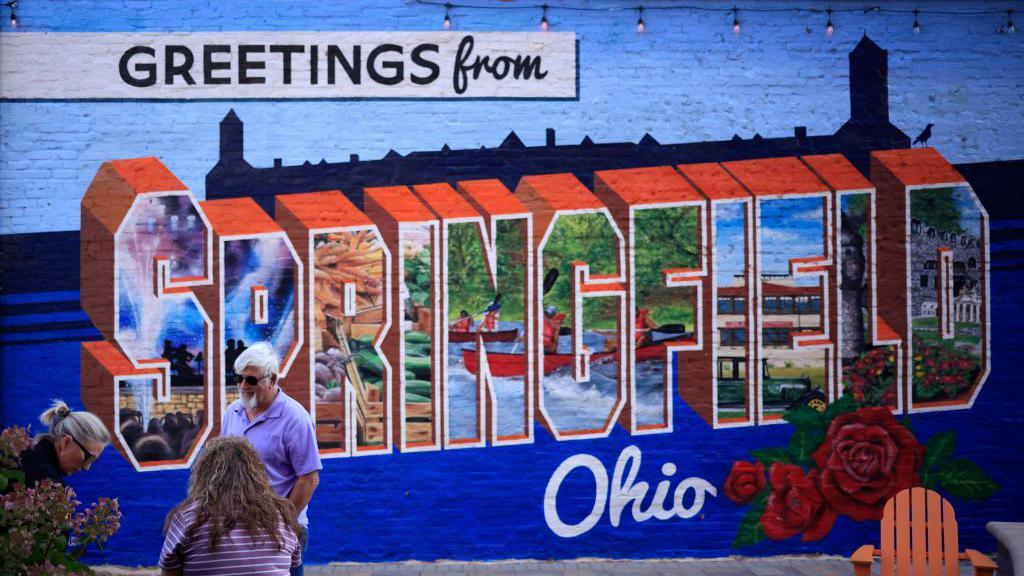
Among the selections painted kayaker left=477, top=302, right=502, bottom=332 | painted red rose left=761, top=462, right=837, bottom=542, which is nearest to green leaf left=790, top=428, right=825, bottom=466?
painted red rose left=761, top=462, right=837, bottom=542

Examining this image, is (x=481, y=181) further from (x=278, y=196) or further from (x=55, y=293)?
(x=55, y=293)

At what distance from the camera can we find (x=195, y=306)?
866cm

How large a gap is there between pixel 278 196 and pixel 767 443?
4530 mm

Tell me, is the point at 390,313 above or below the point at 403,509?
above

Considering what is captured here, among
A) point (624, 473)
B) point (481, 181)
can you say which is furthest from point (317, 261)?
point (624, 473)

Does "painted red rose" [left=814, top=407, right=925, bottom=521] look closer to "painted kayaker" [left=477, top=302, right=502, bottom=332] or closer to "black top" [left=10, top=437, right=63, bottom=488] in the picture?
"painted kayaker" [left=477, top=302, right=502, bottom=332]

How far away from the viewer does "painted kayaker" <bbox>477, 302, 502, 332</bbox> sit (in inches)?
344

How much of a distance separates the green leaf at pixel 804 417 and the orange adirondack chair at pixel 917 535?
2046mm

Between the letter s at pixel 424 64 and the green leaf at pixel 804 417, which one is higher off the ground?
the letter s at pixel 424 64

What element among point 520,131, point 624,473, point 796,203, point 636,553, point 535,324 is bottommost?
point 636,553

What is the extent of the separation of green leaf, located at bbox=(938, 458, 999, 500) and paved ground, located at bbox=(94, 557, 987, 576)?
0.61 meters

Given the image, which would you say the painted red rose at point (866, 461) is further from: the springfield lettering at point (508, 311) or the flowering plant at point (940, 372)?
the flowering plant at point (940, 372)

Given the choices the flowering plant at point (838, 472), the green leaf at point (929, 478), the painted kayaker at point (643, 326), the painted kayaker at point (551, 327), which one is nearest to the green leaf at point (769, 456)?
the flowering plant at point (838, 472)

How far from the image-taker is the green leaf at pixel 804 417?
29.1ft
